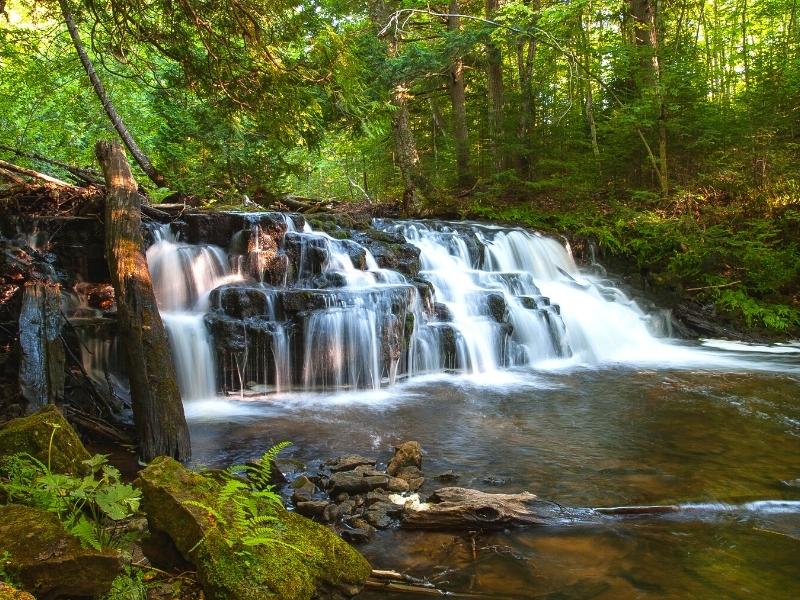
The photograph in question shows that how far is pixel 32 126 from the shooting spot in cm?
1230

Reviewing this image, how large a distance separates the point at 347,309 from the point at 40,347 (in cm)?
447

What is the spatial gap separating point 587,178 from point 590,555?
582 inches

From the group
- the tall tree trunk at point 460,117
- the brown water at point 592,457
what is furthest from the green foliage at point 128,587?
the tall tree trunk at point 460,117

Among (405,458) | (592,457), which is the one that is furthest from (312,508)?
(592,457)

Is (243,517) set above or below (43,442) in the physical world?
below

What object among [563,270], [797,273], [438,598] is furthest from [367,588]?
[797,273]

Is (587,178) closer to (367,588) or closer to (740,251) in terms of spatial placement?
(740,251)

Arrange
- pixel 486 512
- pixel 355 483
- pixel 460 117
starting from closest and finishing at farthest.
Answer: pixel 486 512 → pixel 355 483 → pixel 460 117

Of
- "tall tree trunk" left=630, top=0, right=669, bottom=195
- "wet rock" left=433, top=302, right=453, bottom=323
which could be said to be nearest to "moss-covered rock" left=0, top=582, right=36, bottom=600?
"wet rock" left=433, top=302, right=453, bottom=323

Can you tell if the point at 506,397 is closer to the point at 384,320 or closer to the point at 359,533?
the point at 384,320

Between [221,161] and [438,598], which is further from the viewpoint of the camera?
[221,161]

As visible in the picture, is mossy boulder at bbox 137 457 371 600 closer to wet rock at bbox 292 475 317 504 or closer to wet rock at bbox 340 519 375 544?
wet rock at bbox 340 519 375 544

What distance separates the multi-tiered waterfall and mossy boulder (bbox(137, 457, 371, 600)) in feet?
16.8

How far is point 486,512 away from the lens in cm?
387
